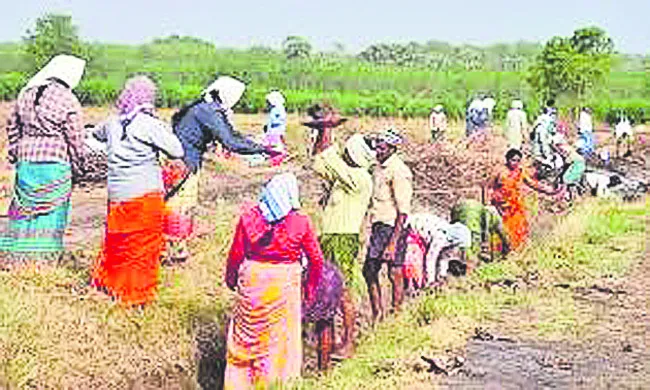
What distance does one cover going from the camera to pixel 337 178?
9.03m

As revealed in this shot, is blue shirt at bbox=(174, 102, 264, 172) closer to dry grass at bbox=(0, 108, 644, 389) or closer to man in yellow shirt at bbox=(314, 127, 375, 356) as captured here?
man in yellow shirt at bbox=(314, 127, 375, 356)

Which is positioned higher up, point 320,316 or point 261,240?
point 261,240

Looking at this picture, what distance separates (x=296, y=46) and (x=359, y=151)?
78915 millimetres

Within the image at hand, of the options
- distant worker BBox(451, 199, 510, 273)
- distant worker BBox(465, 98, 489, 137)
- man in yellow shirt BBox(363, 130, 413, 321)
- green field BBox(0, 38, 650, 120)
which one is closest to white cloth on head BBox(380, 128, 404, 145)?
man in yellow shirt BBox(363, 130, 413, 321)

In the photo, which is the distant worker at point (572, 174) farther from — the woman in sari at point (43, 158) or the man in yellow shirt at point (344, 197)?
the woman in sari at point (43, 158)

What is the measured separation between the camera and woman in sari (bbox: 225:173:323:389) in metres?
7.28

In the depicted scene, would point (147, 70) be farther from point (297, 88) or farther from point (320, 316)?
point (320, 316)

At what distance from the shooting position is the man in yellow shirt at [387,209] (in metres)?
9.71

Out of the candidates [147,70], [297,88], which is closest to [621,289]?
[297,88]

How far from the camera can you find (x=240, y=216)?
914cm

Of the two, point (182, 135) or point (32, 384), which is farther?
point (182, 135)

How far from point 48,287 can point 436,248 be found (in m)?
4.19

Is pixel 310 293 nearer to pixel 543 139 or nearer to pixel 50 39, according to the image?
pixel 543 139

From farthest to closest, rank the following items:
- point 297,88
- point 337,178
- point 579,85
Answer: point 297,88 → point 579,85 → point 337,178
